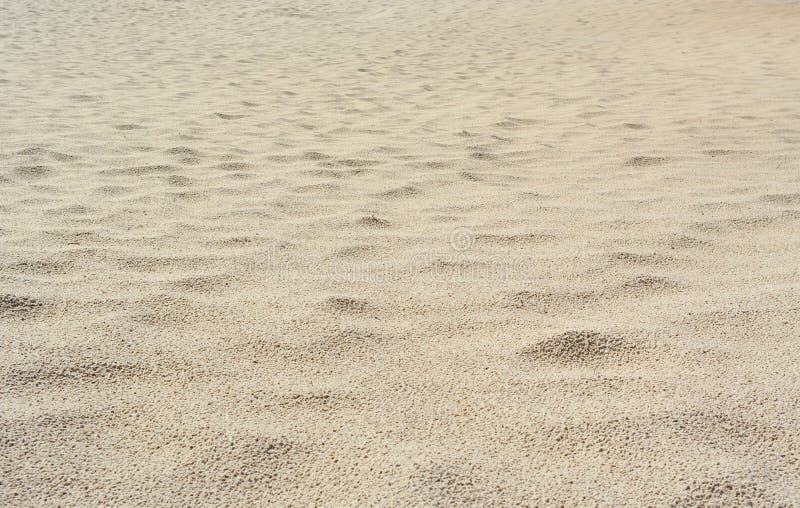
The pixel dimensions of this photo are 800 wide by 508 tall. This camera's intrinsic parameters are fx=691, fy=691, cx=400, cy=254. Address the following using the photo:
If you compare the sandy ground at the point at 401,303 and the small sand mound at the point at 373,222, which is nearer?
the sandy ground at the point at 401,303

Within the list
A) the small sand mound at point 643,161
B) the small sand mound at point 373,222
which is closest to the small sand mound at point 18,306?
the small sand mound at point 373,222

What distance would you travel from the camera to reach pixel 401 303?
6.08 ft

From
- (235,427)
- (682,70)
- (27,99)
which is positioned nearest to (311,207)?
(235,427)

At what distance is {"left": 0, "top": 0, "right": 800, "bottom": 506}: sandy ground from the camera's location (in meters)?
1.28

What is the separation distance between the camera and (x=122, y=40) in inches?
291

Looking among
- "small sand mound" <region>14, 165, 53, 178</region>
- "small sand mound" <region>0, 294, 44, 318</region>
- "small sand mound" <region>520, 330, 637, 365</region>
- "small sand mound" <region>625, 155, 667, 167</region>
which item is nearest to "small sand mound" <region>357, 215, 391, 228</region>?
"small sand mound" <region>520, 330, 637, 365</region>

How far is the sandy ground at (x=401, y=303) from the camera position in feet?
4.18

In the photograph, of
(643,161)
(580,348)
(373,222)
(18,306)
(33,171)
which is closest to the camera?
(580,348)

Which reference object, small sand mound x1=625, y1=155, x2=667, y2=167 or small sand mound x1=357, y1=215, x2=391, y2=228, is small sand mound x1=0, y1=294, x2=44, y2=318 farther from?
small sand mound x1=625, y1=155, x2=667, y2=167

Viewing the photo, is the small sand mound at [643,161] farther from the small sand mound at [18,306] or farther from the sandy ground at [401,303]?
the small sand mound at [18,306]

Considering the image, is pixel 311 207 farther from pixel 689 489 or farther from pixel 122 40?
pixel 122 40

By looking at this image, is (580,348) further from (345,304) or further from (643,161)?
(643,161)

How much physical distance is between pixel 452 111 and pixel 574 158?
4.33ft

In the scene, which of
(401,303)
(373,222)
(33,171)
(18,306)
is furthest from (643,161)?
(33,171)
